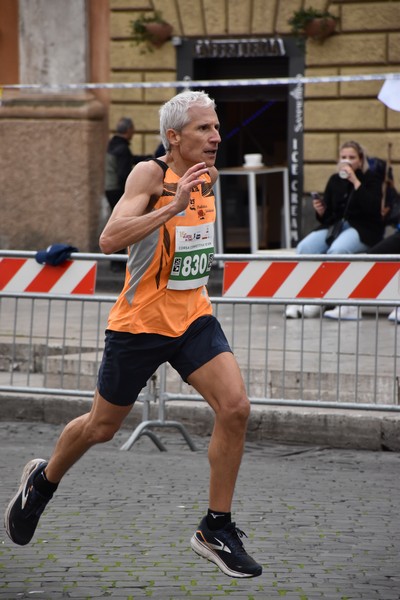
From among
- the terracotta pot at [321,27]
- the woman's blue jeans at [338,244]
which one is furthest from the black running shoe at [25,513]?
the terracotta pot at [321,27]

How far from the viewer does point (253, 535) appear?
6.47 meters

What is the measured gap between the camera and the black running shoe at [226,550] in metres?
5.45

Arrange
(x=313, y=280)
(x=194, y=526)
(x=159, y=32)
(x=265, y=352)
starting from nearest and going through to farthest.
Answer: (x=194, y=526) < (x=313, y=280) < (x=265, y=352) < (x=159, y=32)

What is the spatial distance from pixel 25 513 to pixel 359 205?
8.02 meters

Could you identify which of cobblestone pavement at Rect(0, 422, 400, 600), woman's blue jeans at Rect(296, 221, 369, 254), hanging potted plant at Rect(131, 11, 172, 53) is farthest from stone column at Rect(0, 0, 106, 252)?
cobblestone pavement at Rect(0, 422, 400, 600)

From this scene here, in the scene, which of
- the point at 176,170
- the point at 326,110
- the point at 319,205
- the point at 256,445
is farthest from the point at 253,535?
the point at 326,110

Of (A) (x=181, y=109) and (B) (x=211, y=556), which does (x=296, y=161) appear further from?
(B) (x=211, y=556)

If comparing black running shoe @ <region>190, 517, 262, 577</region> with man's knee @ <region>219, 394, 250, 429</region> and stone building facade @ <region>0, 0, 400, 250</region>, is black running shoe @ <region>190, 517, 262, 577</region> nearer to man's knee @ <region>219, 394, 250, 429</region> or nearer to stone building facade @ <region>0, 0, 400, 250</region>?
man's knee @ <region>219, 394, 250, 429</region>

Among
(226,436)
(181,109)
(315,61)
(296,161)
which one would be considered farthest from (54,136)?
(226,436)

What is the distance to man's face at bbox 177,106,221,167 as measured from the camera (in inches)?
229

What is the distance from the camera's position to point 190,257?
229 inches

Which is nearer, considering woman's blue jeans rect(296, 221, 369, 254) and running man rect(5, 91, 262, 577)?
running man rect(5, 91, 262, 577)

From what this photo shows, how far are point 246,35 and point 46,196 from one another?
3475 mm

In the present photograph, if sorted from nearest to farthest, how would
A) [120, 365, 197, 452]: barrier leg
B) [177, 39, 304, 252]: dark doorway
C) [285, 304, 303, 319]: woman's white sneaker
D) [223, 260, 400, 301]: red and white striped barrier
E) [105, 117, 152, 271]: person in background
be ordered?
[120, 365, 197, 452]: barrier leg < [223, 260, 400, 301]: red and white striped barrier < [285, 304, 303, 319]: woman's white sneaker < [105, 117, 152, 271]: person in background < [177, 39, 304, 252]: dark doorway
